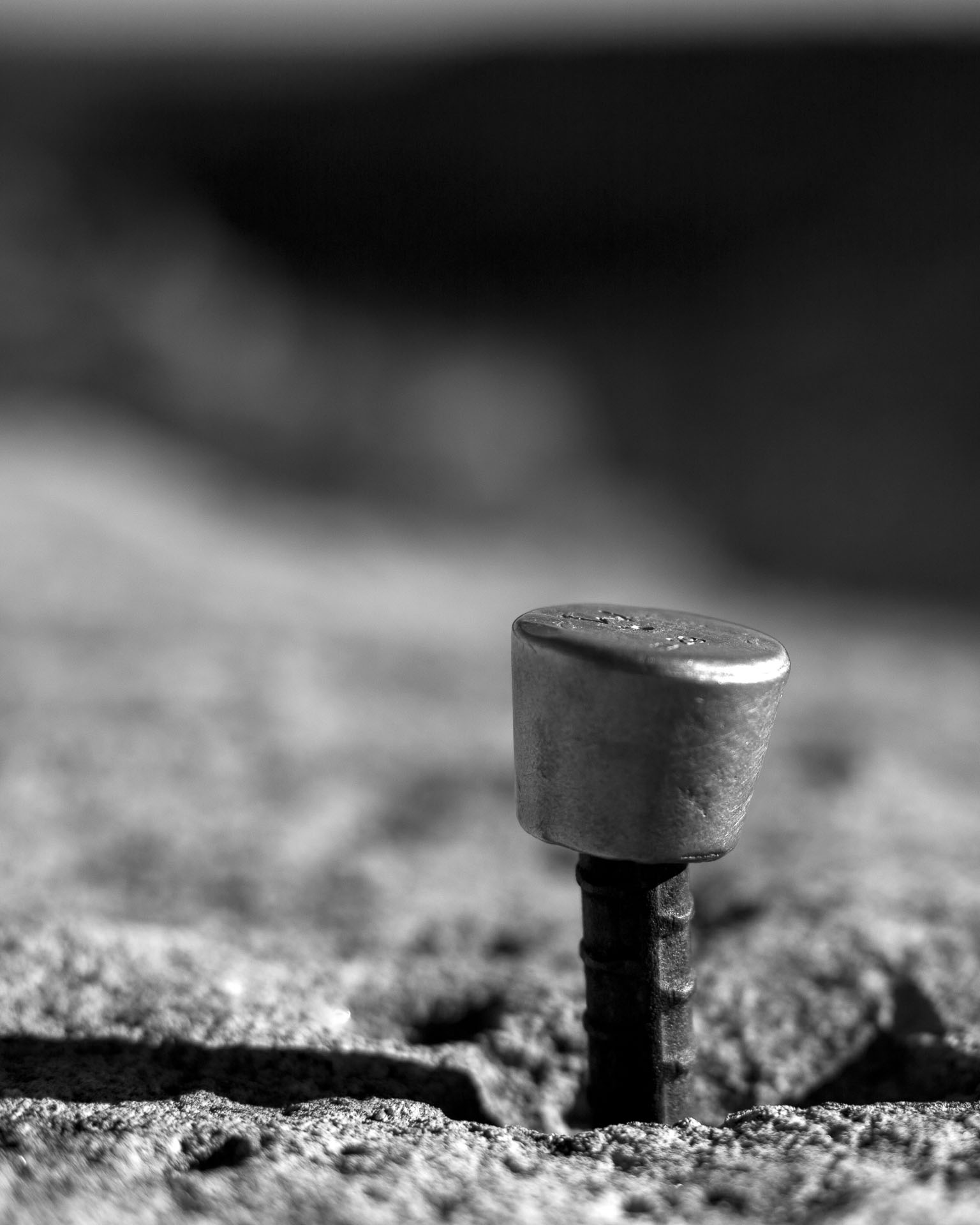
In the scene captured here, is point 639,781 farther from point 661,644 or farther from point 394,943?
point 394,943

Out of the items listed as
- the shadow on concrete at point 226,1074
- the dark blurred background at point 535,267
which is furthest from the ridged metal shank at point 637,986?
the dark blurred background at point 535,267

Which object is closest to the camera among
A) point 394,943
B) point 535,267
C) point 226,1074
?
point 226,1074

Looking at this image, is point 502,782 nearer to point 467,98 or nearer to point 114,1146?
point 114,1146

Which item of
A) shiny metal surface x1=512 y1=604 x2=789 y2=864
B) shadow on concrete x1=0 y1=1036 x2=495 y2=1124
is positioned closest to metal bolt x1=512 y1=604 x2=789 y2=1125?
shiny metal surface x1=512 y1=604 x2=789 y2=864

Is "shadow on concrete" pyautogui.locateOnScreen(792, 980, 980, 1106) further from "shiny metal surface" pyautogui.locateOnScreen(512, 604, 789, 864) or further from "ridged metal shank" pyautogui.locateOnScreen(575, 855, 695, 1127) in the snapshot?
"shiny metal surface" pyautogui.locateOnScreen(512, 604, 789, 864)

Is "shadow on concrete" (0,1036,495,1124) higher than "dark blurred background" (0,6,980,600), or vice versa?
"dark blurred background" (0,6,980,600)

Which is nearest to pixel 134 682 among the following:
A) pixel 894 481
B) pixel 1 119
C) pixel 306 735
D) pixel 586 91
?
pixel 306 735

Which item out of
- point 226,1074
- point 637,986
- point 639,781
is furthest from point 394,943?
point 639,781
